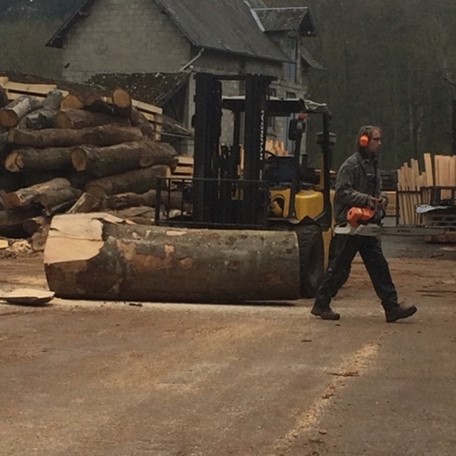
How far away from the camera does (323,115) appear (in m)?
13.6

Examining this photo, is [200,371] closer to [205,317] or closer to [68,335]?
[68,335]

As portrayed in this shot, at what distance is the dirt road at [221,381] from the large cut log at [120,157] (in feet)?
26.2

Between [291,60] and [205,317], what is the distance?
40702mm

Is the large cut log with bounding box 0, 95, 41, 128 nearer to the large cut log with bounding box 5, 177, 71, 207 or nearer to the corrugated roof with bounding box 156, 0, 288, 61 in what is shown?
the large cut log with bounding box 5, 177, 71, 207

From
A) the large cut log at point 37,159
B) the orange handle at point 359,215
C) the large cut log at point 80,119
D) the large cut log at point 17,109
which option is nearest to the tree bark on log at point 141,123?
the large cut log at point 80,119

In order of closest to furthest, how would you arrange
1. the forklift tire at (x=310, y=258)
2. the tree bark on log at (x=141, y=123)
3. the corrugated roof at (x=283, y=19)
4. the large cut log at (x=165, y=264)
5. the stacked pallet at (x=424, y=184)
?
the large cut log at (x=165, y=264), the forklift tire at (x=310, y=258), the tree bark on log at (x=141, y=123), the stacked pallet at (x=424, y=184), the corrugated roof at (x=283, y=19)

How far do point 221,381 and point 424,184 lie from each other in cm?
1763

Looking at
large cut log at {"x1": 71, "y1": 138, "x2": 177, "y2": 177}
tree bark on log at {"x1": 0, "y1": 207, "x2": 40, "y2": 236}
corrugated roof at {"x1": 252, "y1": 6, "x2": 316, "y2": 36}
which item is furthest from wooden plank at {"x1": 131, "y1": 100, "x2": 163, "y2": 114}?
corrugated roof at {"x1": 252, "y1": 6, "x2": 316, "y2": 36}

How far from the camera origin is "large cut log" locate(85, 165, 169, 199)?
1947cm

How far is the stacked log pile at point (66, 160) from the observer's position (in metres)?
18.8

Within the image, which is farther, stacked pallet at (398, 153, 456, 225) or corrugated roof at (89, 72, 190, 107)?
corrugated roof at (89, 72, 190, 107)

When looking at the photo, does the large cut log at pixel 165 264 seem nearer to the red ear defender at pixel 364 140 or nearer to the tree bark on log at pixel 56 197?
the red ear defender at pixel 364 140

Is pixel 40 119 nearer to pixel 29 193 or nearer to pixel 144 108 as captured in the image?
pixel 29 193

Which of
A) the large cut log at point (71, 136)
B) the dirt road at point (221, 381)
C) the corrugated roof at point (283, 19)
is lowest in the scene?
the dirt road at point (221, 381)
